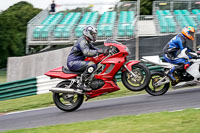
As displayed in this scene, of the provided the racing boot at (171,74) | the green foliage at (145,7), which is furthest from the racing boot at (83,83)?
the green foliage at (145,7)

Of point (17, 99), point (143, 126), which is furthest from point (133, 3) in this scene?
point (143, 126)

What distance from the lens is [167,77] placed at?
8.69 meters

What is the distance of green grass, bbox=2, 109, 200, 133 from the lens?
16.6 ft

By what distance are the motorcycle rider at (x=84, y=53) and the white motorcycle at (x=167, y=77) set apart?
175 cm

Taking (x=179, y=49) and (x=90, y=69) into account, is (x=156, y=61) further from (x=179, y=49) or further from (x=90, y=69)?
(x=90, y=69)

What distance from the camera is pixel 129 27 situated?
760 inches

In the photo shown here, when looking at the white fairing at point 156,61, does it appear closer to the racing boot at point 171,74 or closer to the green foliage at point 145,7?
the racing boot at point 171,74

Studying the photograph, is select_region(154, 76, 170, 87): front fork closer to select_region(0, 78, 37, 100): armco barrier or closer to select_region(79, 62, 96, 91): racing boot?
select_region(79, 62, 96, 91): racing boot

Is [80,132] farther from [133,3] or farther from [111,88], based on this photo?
[133,3]

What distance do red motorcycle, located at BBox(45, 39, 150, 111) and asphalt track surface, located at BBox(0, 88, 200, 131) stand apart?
1.34 ft

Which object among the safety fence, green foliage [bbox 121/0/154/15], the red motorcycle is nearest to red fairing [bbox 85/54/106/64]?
the red motorcycle

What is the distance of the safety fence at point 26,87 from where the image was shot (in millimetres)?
11375

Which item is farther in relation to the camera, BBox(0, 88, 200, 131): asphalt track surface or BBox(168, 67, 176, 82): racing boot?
BBox(168, 67, 176, 82): racing boot

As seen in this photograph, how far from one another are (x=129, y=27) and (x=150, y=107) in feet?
40.7
